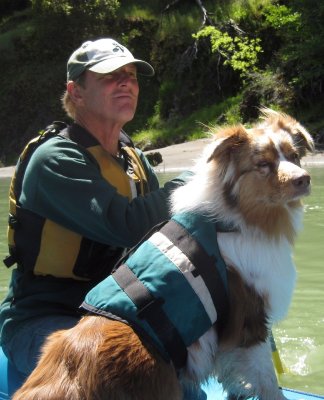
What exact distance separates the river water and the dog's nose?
81.3 inches

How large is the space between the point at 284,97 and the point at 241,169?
22.0 meters

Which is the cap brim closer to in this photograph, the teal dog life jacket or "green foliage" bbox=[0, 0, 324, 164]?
the teal dog life jacket

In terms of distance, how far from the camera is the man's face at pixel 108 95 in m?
3.57

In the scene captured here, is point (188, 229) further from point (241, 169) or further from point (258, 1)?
point (258, 1)

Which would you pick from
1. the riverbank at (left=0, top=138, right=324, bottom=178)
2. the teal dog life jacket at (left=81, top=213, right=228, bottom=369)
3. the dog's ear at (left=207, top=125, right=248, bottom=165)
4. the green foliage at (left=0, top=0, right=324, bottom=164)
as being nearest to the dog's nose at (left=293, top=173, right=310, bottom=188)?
the dog's ear at (left=207, top=125, right=248, bottom=165)

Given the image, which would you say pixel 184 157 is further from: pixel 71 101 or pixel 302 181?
pixel 302 181

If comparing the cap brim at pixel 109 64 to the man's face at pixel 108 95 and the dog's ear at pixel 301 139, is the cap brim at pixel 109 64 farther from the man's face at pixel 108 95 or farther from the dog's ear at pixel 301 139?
the dog's ear at pixel 301 139

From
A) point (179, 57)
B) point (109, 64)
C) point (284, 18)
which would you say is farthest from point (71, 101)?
point (179, 57)

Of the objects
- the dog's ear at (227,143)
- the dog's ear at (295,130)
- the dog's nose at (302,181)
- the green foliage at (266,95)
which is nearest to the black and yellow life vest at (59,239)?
the dog's ear at (227,143)

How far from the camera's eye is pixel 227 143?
3000 millimetres

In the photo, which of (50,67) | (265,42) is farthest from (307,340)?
(50,67)

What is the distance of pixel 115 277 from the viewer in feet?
9.55

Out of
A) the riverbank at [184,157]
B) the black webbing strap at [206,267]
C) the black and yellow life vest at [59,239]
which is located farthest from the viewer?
the riverbank at [184,157]

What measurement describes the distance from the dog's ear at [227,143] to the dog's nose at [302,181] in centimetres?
32
